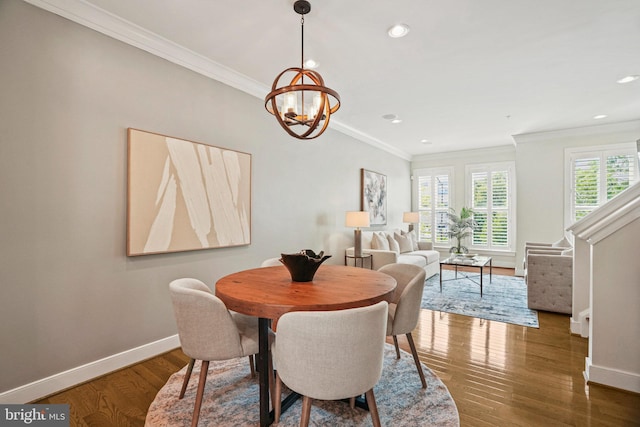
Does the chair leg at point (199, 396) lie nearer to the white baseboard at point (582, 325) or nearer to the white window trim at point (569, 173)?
the white baseboard at point (582, 325)

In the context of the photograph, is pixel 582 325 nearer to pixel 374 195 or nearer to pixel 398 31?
pixel 398 31

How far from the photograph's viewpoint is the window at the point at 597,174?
5.31m

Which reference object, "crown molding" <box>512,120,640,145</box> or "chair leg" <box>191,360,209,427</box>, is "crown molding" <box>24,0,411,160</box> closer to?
"chair leg" <box>191,360,209,427</box>

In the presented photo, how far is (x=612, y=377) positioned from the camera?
2.22m

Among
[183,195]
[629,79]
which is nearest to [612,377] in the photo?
[629,79]

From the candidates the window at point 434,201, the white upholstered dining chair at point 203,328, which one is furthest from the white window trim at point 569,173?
the white upholstered dining chair at point 203,328

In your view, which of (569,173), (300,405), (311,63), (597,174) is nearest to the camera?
(300,405)

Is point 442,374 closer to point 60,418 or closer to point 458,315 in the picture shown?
point 458,315

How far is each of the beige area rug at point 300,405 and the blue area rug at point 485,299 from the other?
1923mm

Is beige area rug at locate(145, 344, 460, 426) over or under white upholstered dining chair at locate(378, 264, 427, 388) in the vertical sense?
under

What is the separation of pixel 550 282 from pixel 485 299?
89 centimetres

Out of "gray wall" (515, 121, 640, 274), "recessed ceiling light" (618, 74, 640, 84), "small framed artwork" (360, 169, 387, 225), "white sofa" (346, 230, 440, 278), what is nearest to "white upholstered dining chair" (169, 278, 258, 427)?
"white sofa" (346, 230, 440, 278)

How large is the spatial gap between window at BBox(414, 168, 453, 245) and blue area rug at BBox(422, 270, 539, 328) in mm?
2009

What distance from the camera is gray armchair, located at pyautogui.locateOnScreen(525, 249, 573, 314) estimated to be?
3.77 metres
